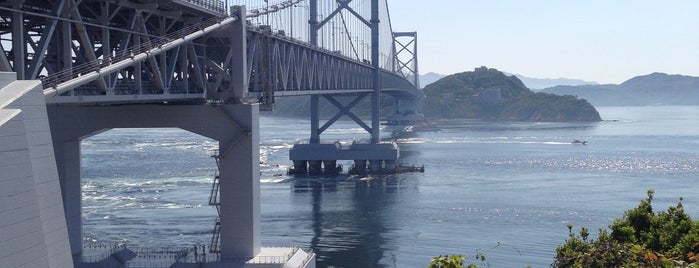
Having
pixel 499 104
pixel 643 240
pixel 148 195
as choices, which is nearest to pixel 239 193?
pixel 643 240

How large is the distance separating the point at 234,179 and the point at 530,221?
716 inches

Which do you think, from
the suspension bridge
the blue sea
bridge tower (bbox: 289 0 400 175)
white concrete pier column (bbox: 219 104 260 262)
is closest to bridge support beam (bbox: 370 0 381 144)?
bridge tower (bbox: 289 0 400 175)

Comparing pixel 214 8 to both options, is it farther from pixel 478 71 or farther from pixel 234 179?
pixel 478 71

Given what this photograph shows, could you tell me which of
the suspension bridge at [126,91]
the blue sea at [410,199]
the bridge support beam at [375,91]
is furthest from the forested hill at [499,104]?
the suspension bridge at [126,91]

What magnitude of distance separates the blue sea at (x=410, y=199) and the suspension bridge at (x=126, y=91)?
19.5 feet

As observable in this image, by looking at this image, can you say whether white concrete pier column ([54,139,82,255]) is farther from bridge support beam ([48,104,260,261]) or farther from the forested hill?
the forested hill

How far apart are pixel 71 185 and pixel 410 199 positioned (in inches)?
974

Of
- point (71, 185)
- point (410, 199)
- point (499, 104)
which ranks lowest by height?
point (410, 199)

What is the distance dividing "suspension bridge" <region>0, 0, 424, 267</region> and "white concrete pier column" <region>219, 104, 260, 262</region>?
0.08 feet

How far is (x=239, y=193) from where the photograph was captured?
74.3 ft

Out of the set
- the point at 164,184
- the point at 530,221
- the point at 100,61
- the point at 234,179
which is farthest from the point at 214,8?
the point at 164,184

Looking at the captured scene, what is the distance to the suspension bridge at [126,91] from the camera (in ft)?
39.2

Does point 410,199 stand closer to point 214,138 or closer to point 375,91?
point 375,91

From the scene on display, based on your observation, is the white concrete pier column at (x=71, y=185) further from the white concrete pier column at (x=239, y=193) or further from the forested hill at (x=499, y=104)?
the forested hill at (x=499, y=104)
